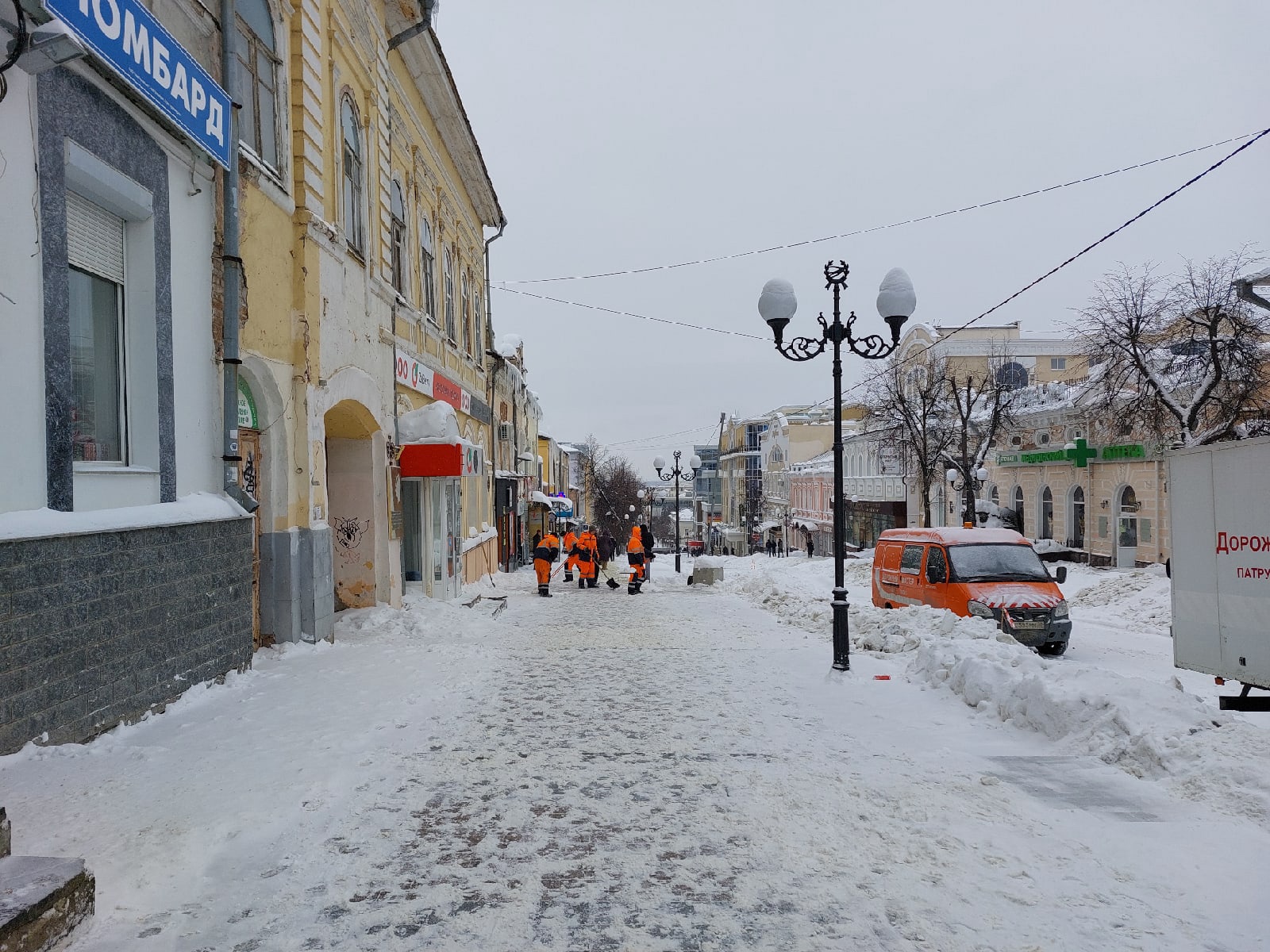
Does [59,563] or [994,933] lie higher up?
[59,563]

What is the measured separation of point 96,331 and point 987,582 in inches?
435

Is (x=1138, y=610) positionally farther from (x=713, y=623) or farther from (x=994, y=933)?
(x=994, y=933)

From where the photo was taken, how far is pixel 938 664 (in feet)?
24.7

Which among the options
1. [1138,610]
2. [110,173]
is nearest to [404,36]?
[110,173]

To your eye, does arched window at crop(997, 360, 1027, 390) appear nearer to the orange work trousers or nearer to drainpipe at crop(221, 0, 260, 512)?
the orange work trousers

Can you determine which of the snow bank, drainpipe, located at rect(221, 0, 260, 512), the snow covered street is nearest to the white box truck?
the snow covered street

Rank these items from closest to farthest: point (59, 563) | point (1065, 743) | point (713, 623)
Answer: point (59, 563) → point (1065, 743) → point (713, 623)

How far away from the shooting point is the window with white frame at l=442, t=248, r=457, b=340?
1753 centimetres

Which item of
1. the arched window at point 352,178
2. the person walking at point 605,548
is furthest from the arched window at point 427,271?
the person walking at point 605,548

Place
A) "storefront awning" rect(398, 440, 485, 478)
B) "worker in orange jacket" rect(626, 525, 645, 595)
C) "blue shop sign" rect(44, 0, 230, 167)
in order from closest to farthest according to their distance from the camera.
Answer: "blue shop sign" rect(44, 0, 230, 167) → "storefront awning" rect(398, 440, 485, 478) → "worker in orange jacket" rect(626, 525, 645, 595)

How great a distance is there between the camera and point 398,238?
13578 mm

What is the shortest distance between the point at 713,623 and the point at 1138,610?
10927 mm

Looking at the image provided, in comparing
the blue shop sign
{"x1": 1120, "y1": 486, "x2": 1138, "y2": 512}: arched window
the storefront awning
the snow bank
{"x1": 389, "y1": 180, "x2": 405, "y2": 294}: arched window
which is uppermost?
{"x1": 389, "y1": 180, "x2": 405, "y2": 294}: arched window

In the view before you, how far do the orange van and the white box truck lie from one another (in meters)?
4.44
